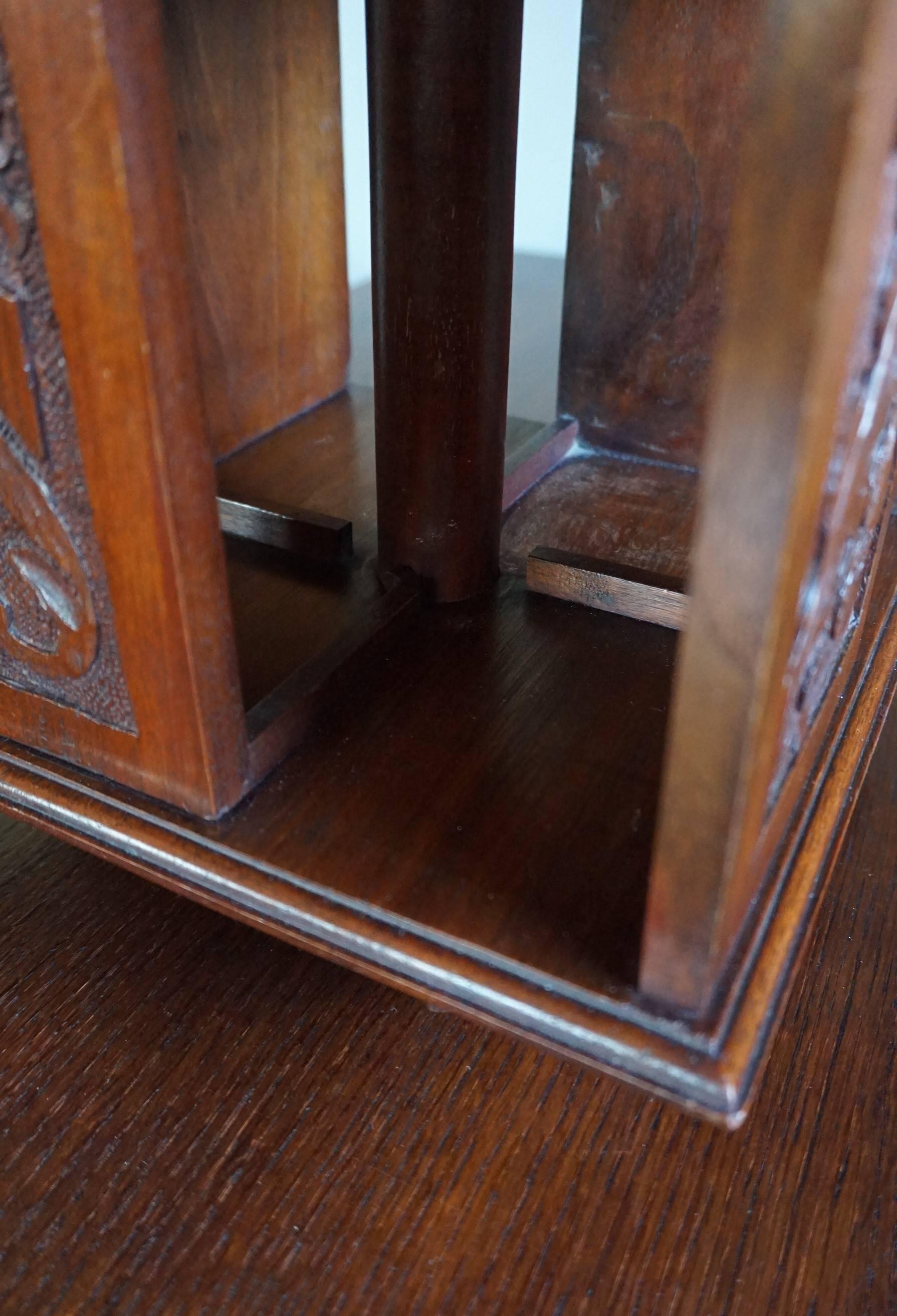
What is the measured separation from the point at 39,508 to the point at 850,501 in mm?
332

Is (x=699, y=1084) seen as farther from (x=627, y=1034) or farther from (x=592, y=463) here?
(x=592, y=463)

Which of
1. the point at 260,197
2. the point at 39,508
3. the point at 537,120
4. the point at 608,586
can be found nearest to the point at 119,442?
the point at 39,508

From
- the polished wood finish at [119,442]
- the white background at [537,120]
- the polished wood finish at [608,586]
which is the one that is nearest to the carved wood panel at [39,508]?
the polished wood finish at [119,442]

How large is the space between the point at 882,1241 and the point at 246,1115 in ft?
1.04

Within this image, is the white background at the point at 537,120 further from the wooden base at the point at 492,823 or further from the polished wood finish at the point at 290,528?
the wooden base at the point at 492,823

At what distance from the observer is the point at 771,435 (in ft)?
1.01

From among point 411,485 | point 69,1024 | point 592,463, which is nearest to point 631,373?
point 592,463

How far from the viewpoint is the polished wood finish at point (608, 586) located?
0.69 meters

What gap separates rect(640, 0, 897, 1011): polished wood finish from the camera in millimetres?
275

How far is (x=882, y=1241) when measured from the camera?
514 mm

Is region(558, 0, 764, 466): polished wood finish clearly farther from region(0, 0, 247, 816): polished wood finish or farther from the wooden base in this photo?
region(0, 0, 247, 816): polished wood finish

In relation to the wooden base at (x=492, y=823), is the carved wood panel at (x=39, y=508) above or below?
above

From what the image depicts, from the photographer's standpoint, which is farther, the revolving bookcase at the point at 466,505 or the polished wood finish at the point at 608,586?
the polished wood finish at the point at 608,586

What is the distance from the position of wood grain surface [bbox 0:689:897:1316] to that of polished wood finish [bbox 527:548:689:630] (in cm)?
22
